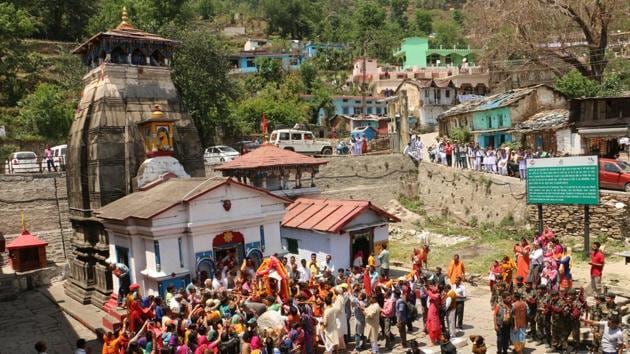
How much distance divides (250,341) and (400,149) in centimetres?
2810

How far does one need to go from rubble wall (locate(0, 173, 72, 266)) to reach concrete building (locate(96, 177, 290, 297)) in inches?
479

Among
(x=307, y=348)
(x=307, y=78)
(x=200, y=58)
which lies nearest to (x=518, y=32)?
(x=200, y=58)

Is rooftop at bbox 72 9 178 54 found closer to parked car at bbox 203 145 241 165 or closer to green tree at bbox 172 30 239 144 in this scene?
parked car at bbox 203 145 241 165

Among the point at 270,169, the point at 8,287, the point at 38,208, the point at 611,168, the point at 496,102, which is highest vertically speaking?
the point at 496,102

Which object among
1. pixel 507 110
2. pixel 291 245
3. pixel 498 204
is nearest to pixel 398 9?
pixel 507 110

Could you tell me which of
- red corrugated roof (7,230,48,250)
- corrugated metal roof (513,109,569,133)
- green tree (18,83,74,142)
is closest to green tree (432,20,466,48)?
corrugated metal roof (513,109,569,133)

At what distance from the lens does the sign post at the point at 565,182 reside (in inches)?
741

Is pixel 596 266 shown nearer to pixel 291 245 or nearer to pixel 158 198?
pixel 291 245

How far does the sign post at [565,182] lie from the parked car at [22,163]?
25.7 m

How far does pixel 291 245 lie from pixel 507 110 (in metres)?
22.2

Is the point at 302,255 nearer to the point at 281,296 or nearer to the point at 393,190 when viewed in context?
the point at 281,296

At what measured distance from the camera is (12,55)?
1718 inches

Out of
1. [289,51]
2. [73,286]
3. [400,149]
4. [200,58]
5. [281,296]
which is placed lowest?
[73,286]

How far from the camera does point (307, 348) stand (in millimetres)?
11672
